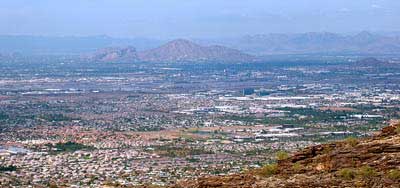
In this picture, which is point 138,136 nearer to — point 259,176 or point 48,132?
point 48,132

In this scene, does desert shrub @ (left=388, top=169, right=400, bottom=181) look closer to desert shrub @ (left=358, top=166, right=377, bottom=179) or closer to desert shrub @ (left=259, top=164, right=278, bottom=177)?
desert shrub @ (left=358, top=166, right=377, bottom=179)

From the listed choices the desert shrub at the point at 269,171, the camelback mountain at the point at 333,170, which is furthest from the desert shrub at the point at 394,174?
the desert shrub at the point at 269,171

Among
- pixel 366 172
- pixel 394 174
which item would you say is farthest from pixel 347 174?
pixel 394 174

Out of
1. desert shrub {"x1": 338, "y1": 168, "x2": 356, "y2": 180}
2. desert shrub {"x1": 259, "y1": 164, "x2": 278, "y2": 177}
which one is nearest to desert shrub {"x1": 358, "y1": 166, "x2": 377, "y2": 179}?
desert shrub {"x1": 338, "y1": 168, "x2": 356, "y2": 180}

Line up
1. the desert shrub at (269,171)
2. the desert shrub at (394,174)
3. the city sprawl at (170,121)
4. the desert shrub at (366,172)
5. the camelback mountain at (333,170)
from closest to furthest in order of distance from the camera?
the desert shrub at (394,174) → the camelback mountain at (333,170) → the desert shrub at (366,172) → the desert shrub at (269,171) → the city sprawl at (170,121)

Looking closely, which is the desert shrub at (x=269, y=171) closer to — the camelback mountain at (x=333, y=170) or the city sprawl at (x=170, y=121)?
the camelback mountain at (x=333, y=170)

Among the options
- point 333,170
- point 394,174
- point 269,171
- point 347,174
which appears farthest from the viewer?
point 269,171

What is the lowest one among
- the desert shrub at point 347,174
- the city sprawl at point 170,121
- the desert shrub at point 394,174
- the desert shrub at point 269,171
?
the city sprawl at point 170,121

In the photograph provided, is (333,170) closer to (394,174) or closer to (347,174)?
(347,174)
